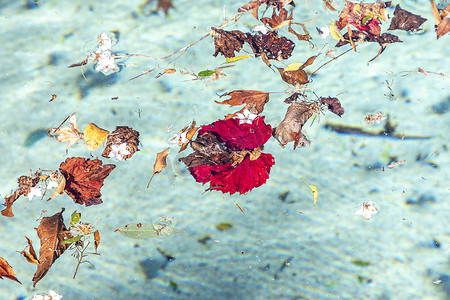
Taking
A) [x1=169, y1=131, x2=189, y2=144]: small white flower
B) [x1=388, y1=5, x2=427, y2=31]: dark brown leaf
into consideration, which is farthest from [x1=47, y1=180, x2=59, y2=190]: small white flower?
[x1=388, y1=5, x2=427, y2=31]: dark brown leaf

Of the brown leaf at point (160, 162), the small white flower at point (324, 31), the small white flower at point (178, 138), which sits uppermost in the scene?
the small white flower at point (324, 31)

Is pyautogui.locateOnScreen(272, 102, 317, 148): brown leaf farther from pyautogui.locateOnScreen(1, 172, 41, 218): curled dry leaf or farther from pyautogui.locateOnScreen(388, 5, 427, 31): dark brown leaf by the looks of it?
pyautogui.locateOnScreen(1, 172, 41, 218): curled dry leaf

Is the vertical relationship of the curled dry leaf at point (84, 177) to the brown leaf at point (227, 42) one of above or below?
below

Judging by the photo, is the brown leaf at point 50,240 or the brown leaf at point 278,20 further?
the brown leaf at point 278,20

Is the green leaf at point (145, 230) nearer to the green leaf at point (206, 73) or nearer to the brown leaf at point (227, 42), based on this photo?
the green leaf at point (206, 73)

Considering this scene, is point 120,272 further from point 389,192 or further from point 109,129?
point 389,192

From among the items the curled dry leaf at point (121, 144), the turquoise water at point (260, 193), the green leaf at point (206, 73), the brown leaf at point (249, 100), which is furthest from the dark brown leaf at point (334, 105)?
the curled dry leaf at point (121, 144)

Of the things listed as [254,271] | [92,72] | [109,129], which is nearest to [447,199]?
[254,271]
